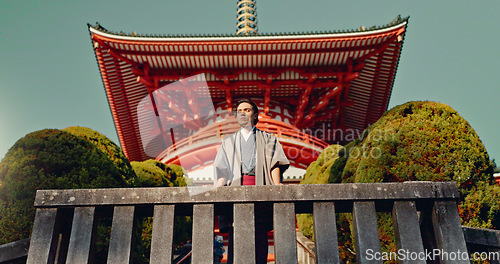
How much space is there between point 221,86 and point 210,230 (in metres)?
10.1

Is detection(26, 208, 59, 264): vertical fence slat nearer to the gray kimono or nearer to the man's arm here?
the gray kimono

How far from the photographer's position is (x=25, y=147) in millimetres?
3402

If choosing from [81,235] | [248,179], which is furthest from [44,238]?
[248,179]

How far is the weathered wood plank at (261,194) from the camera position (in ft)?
7.84

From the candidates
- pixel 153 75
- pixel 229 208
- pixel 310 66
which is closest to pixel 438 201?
pixel 229 208

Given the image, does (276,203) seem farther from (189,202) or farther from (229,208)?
(189,202)

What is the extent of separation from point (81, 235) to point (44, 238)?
25cm

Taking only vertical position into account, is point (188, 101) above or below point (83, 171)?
above

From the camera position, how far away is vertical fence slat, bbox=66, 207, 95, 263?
7.61 ft

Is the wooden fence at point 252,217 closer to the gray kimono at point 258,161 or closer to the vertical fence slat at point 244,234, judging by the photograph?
the vertical fence slat at point 244,234

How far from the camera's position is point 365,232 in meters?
2.31

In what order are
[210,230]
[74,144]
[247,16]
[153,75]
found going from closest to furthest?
1. [210,230]
2. [74,144]
3. [153,75]
4. [247,16]

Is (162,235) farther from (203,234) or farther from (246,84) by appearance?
(246,84)

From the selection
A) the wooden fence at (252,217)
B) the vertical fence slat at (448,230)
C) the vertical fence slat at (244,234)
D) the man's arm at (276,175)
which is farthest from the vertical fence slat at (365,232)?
A: the man's arm at (276,175)
